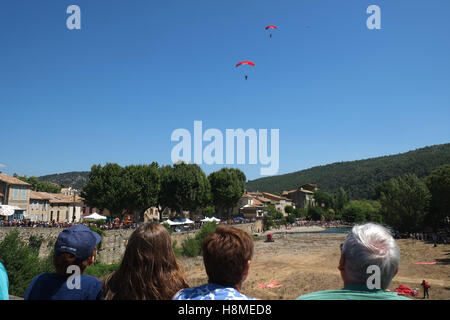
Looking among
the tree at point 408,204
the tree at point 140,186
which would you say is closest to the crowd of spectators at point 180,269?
the tree at point 140,186

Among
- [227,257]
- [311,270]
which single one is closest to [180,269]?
[227,257]

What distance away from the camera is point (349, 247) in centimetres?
237

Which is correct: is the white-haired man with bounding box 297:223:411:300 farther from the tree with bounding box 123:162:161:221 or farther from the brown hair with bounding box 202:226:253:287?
the tree with bounding box 123:162:161:221

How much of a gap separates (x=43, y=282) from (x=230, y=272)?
1.80 metres

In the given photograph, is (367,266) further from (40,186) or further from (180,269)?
(40,186)

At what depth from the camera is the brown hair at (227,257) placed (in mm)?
2334

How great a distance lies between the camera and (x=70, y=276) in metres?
2.76

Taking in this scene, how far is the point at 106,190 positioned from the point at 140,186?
489cm

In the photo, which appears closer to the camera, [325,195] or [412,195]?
[412,195]

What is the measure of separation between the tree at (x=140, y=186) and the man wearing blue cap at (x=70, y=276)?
4235 centimetres

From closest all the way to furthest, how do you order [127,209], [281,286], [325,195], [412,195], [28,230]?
1. [281,286]
2. [28,230]
3. [127,209]
4. [412,195]
5. [325,195]

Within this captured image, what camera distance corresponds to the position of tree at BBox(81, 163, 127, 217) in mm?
42556
